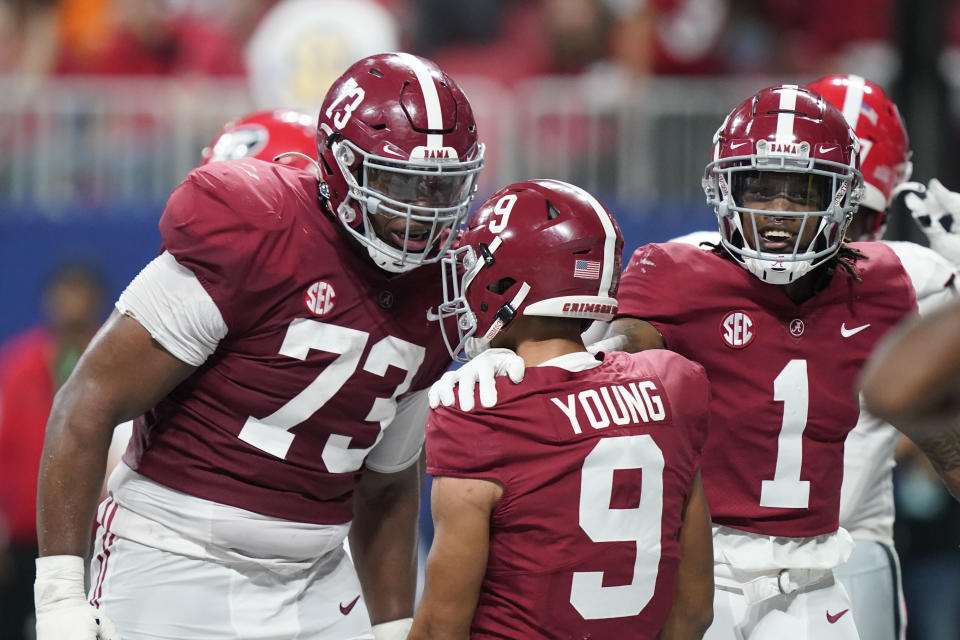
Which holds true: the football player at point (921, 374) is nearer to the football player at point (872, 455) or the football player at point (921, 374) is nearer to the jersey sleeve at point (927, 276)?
the jersey sleeve at point (927, 276)

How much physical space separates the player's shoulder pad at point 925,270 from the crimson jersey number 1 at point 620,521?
43.9 inches

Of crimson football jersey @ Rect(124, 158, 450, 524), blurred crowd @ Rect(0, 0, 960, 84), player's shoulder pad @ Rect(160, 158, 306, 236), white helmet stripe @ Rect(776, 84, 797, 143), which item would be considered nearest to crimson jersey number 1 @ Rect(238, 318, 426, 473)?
crimson football jersey @ Rect(124, 158, 450, 524)

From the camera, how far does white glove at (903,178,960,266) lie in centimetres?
348

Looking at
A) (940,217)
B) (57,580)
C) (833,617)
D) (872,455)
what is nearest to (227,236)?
(57,580)

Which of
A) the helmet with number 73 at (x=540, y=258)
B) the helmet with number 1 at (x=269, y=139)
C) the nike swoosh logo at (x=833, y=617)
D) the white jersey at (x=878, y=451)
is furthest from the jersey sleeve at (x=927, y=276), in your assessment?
the helmet with number 1 at (x=269, y=139)

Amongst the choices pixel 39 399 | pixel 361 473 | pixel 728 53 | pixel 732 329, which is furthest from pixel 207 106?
pixel 732 329

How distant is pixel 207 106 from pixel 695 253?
363 centimetres

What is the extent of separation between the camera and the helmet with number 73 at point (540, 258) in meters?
2.46

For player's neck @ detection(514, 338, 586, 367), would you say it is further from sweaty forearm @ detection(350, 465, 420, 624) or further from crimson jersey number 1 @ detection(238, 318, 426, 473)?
sweaty forearm @ detection(350, 465, 420, 624)

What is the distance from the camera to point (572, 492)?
2.35 m

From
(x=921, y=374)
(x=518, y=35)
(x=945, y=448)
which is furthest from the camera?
(x=518, y=35)

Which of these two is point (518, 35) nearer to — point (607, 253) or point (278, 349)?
point (278, 349)

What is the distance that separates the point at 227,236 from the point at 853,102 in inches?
72.9

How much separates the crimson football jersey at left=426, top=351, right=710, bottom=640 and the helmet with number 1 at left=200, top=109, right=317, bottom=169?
1.47 m
